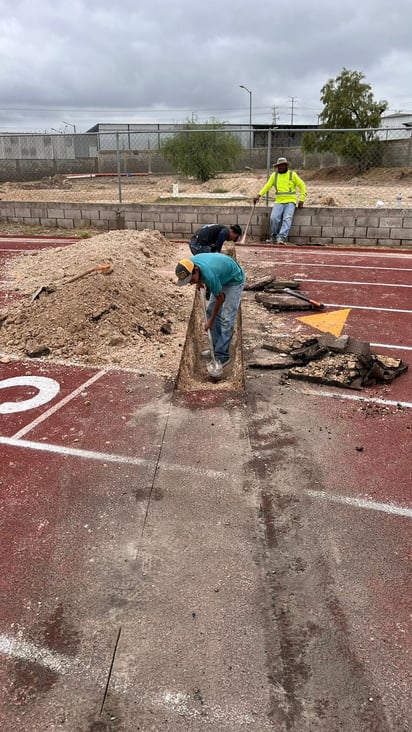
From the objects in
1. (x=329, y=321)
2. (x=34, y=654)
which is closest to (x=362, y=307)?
(x=329, y=321)

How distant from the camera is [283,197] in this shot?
45.7ft

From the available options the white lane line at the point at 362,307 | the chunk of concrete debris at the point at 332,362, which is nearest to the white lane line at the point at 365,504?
the chunk of concrete debris at the point at 332,362

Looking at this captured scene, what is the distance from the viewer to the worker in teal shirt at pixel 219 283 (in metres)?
5.51

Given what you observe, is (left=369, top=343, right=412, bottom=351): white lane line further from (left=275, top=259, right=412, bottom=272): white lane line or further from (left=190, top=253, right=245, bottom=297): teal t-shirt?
(left=275, top=259, right=412, bottom=272): white lane line

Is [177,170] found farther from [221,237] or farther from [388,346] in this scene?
[388,346]

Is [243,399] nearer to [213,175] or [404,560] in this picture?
[404,560]

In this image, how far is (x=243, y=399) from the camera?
5.72 meters

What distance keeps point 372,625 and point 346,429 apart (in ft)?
7.64

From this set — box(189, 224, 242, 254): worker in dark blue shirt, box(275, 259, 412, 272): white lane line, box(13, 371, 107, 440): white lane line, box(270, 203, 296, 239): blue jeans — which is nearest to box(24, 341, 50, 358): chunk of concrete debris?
box(13, 371, 107, 440): white lane line

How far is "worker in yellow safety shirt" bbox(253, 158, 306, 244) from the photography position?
44.3ft

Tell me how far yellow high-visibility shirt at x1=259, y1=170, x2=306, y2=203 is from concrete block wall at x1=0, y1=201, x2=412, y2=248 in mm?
877

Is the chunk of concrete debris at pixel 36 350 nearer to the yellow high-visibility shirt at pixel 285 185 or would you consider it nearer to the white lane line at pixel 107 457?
the white lane line at pixel 107 457

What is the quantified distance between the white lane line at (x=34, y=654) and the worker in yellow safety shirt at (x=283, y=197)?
1222cm

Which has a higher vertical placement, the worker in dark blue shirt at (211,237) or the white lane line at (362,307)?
the worker in dark blue shirt at (211,237)
